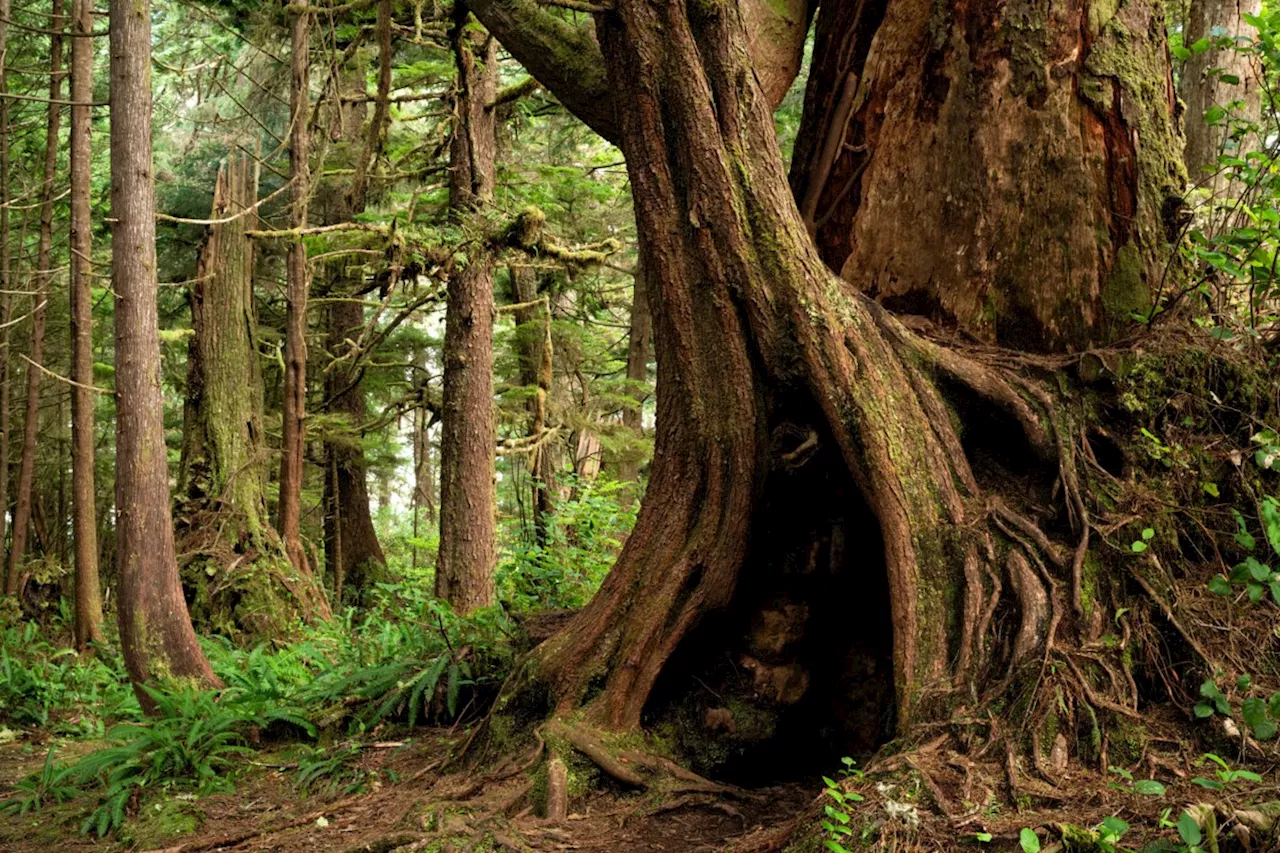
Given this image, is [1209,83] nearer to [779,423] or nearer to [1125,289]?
[1125,289]

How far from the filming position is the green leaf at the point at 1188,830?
2414 mm

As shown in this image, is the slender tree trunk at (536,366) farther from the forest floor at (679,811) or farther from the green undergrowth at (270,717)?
the forest floor at (679,811)

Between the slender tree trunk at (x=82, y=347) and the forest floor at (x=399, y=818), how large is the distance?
5638mm

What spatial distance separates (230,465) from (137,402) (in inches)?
176

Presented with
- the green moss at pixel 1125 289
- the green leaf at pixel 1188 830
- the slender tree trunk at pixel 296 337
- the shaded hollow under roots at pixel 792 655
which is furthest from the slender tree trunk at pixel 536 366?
the green leaf at pixel 1188 830

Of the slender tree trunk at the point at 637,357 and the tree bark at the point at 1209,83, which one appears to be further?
the slender tree trunk at the point at 637,357

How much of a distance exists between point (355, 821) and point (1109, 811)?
3.11 metres

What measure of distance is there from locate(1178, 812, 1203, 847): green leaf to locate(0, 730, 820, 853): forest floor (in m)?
1.37

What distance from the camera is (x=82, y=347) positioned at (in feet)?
31.4

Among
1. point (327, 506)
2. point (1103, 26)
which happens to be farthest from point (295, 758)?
point (327, 506)

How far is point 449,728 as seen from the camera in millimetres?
5367

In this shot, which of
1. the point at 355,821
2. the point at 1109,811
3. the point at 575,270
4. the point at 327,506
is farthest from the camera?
the point at 327,506

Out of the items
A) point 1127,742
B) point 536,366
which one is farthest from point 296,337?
point 1127,742

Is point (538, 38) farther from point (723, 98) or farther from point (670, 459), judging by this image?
point (670, 459)
